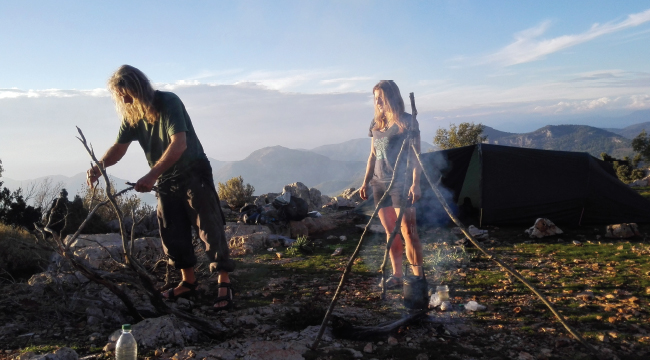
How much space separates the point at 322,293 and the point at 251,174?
61.3 meters

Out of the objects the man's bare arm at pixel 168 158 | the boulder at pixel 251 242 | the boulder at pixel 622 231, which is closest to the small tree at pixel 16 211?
the boulder at pixel 251 242

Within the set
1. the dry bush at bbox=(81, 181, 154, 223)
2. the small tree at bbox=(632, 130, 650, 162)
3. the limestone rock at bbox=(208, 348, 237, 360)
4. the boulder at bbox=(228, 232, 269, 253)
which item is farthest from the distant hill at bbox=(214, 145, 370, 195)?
the limestone rock at bbox=(208, 348, 237, 360)

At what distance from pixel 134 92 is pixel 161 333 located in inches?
67.9

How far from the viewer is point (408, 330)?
3.03m

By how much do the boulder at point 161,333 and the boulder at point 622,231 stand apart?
6495mm

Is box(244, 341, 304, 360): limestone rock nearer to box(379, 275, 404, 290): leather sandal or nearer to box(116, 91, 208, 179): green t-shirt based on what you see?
box(116, 91, 208, 179): green t-shirt

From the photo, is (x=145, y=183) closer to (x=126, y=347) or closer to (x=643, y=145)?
(x=126, y=347)

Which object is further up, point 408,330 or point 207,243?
point 207,243

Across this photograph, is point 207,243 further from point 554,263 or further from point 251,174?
point 251,174

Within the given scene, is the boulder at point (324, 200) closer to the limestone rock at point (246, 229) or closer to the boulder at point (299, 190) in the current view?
the boulder at point (299, 190)

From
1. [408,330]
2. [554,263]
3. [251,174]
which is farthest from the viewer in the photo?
[251,174]

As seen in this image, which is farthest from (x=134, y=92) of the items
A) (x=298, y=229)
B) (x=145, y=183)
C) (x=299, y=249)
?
(x=298, y=229)

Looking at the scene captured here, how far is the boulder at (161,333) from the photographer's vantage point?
2.72 metres

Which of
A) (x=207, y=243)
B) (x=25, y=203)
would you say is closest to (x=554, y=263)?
(x=207, y=243)
